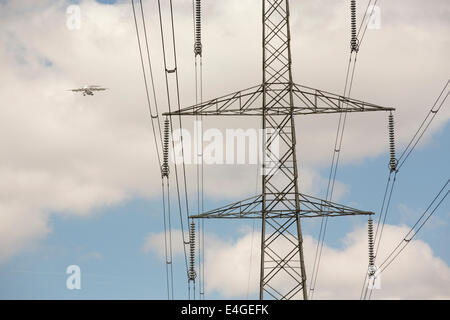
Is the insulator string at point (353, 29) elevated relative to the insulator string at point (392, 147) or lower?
elevated

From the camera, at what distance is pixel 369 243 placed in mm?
47562

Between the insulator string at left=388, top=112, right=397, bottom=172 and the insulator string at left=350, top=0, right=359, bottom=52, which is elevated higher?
the insulator string at left=350, top=0, right=359, bottom=52

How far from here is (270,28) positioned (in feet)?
151
